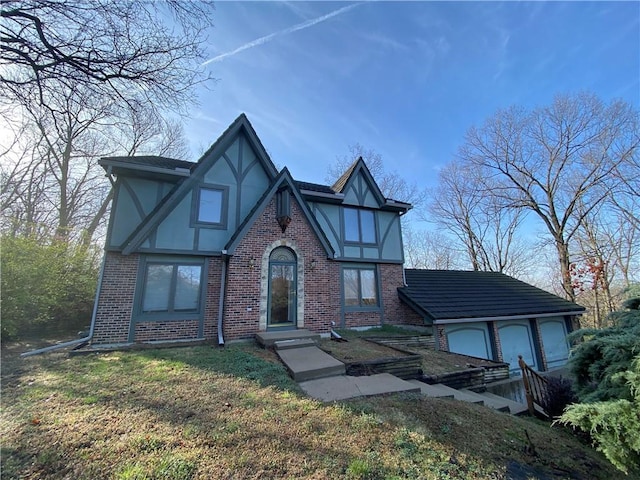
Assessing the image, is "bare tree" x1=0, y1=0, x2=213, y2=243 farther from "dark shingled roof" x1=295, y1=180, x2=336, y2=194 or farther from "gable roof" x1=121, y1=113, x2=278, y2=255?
"dark shingled roof" x1=295, y1=180, x2=336, y2=194

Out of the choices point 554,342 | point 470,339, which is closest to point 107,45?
point 470,339

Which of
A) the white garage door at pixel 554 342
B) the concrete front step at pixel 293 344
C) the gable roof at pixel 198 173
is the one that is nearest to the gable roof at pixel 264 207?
the gable roof at pixel 198 173

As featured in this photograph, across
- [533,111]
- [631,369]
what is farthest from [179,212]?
[533,111]

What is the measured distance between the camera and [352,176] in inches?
487

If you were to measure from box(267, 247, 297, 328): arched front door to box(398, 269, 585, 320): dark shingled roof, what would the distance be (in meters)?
5.39

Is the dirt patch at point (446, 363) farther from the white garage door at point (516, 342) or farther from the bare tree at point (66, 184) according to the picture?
the bare tree at point (66, 184)

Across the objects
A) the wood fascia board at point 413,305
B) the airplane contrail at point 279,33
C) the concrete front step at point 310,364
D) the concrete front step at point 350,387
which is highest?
the airplane contrail at point 279,33

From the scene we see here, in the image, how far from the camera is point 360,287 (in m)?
11.6

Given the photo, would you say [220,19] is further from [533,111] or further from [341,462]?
[533,111]

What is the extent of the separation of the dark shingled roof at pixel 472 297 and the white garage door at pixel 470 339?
2.01 ft

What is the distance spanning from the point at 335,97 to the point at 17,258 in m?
13.4

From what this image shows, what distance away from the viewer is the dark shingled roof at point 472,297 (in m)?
11.3

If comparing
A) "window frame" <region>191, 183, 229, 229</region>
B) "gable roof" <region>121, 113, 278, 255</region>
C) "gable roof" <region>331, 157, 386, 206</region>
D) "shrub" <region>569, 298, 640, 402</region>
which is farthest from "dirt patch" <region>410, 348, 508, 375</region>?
"gable roof" <region>121, 113, 278, 255</region>

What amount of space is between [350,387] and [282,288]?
15.6ft
